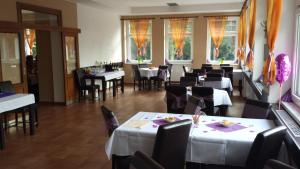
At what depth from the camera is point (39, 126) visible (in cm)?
570

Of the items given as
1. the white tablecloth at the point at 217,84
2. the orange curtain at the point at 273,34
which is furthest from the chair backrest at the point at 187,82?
the orange curtain at the point at 273,34

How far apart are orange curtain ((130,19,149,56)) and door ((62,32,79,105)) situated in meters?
4.03

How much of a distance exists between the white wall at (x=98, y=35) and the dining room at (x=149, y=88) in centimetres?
4

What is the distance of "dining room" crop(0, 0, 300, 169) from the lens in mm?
2627

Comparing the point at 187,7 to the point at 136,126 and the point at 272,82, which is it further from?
the point at 136,126

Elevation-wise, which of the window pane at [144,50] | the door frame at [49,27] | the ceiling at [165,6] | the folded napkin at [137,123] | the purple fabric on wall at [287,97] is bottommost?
the folded napkin at [137,123]

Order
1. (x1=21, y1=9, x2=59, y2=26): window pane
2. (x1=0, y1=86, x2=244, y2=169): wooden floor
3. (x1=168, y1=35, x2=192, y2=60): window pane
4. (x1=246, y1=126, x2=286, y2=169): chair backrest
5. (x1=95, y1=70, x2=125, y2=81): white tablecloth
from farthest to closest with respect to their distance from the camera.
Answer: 1. (x1=168, y1=35, x2=192, y2=60): window pane
2. (x1=95, y1=70, x2=125, y2=81): white tablecloth
3. (x1=21, y1=9, x2=59, y2=26): window pane
4. (x1=0, y1=86, x2=244, y2=169): wooden floor
5. (x1=246, y1=126, x2=286, y2=169): chair backrest

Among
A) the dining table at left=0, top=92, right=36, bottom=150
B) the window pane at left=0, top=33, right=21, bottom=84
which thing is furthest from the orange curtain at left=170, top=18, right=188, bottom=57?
the dining table at left=0, top=92, right=36, bottom=150

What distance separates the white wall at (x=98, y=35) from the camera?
8797mm

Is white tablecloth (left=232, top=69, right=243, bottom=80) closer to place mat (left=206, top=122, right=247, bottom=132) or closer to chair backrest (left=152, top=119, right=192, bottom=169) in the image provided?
place mat (left=206, top=122, right=247, bottom=132)

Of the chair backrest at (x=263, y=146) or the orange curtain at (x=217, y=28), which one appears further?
the orange curtain at (x=217, y=28)

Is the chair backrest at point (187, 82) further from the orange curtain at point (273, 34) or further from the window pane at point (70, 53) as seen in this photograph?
the window pane at point (70, 53)

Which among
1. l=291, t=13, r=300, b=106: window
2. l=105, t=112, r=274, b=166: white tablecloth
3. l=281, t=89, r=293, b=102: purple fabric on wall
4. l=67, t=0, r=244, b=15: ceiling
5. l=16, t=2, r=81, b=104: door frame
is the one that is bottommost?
l=105, t=112, r=274, b=166: white tablecloth

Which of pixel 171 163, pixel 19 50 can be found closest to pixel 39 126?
pixel 19 50
